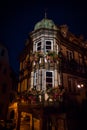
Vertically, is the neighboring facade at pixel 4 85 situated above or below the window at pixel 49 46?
below

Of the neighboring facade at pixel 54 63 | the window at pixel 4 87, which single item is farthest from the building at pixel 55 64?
the window at pixel 4 87

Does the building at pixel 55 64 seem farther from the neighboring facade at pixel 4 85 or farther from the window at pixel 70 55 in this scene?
the neighboring facade at pixel 4 85

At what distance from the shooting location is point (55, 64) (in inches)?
882


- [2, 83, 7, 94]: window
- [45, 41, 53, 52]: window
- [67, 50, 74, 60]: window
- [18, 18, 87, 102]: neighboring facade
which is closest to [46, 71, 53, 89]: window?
[18, 18, 87, 102]: neighboring facade

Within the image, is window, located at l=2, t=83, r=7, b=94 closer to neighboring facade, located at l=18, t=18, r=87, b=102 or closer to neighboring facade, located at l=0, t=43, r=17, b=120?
neighboring facade, located at l=0, t=43, r=17, b=120

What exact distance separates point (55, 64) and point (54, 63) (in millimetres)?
203

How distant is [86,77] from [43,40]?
32.0 feet

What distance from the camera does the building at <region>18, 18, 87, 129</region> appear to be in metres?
21.8

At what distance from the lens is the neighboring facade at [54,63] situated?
21922 mm

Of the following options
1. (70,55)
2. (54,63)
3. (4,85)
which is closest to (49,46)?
(54,63)

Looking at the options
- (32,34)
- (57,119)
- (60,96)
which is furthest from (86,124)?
(32,34)

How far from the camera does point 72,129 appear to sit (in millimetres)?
20250

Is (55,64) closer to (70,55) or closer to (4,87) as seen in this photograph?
(70,55)

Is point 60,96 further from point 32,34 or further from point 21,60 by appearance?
point 21,60
